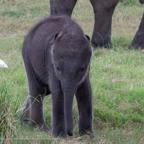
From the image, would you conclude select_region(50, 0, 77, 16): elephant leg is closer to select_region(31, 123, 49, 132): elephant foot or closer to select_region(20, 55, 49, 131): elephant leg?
select_region(20, 55, 49, 131): elephant leg

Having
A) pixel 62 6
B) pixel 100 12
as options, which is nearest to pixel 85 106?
pixel 62 6

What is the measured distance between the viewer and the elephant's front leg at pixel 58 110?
8.36 feet

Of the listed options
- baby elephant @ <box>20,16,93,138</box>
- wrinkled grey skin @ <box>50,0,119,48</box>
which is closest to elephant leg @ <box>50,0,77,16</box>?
wrinkled grey skin @ <box>50,0,119,48</box>

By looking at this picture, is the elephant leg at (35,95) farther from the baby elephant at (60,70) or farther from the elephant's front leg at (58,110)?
the elephant's front leg at (58,110)

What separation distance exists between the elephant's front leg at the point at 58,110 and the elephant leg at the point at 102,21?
10.9ft

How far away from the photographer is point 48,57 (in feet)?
8.46

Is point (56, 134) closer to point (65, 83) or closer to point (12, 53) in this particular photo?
point (65, 83)

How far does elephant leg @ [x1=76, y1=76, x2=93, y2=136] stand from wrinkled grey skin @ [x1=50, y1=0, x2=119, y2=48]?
9.10ft

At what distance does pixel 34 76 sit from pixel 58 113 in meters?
0.56

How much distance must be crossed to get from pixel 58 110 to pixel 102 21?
3494 mm

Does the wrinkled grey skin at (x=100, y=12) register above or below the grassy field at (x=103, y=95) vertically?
above

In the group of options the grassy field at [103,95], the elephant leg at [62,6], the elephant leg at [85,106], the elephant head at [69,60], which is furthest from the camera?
the elephant leg at [62,6]

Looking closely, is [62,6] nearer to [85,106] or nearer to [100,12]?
[100,12]

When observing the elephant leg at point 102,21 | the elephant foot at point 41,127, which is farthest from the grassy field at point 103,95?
the elephant leg at point 102,21
